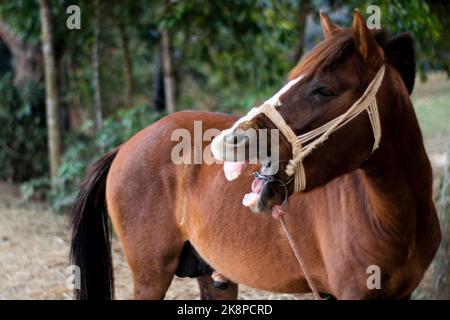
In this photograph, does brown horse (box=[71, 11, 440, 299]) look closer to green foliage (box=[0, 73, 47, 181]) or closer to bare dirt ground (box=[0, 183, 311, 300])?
bare dirt ground (box=[0, 183, 311, 300])

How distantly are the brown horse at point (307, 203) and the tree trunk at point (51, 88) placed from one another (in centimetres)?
391

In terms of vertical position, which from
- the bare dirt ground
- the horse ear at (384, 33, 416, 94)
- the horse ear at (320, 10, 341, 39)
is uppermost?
the horse ear at (320, 10, 341, 39)

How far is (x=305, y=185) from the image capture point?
90.0 inches

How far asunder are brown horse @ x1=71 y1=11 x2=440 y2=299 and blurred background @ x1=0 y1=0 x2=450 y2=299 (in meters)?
1.66

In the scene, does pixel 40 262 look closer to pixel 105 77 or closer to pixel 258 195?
pixel 258 195

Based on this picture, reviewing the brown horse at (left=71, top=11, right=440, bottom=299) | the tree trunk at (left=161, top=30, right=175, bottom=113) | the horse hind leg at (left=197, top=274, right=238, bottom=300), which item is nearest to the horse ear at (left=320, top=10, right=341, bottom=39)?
the brown horse at (left=71, top=11, right=440, bottom=299)

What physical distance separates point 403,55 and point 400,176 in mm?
462

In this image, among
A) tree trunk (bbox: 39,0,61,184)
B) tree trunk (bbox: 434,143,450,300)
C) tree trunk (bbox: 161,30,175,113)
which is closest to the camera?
tree trunk (bbox: 434,143,450,300)

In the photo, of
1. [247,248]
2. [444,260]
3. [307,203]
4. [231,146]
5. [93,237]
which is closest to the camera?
[231,146]

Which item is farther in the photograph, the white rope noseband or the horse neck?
the horse neck

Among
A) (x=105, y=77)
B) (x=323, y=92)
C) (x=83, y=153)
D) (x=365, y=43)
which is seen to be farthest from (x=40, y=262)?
(x=105, y=77)

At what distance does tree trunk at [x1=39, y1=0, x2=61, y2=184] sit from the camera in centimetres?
706

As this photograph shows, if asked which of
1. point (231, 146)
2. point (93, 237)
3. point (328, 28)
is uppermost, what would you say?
point (328, 28)

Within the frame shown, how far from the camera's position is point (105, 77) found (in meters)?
10.7
